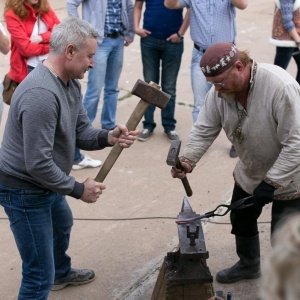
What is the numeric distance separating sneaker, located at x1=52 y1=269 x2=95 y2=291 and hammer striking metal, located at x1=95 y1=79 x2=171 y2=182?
0.90m

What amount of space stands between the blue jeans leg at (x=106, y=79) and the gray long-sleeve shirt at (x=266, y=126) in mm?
2290

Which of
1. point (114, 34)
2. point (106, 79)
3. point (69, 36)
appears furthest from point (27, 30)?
point (69, 36)

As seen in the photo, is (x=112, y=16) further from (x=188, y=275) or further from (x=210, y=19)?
(x=188, y=275)

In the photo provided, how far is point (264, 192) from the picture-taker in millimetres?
3680

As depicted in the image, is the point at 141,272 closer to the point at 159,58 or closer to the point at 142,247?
the point at 142,247

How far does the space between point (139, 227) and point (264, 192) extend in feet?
5.34

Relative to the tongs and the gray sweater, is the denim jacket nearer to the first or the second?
the gray sweater

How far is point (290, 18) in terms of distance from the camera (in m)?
6.86

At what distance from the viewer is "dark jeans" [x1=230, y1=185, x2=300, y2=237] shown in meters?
3.94

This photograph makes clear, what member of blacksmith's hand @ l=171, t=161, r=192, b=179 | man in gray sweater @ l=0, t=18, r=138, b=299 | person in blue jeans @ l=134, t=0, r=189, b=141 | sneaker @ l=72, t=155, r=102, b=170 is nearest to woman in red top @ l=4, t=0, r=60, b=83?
sneaker @ l=72, t=155, r=102, b=170

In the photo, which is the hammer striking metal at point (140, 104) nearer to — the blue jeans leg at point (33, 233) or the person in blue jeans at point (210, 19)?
the blue jeans leg at point (33, 233)

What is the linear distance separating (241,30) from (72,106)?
25.7ft

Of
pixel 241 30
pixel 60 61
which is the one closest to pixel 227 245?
pixel 60 61

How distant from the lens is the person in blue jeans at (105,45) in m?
6.02
